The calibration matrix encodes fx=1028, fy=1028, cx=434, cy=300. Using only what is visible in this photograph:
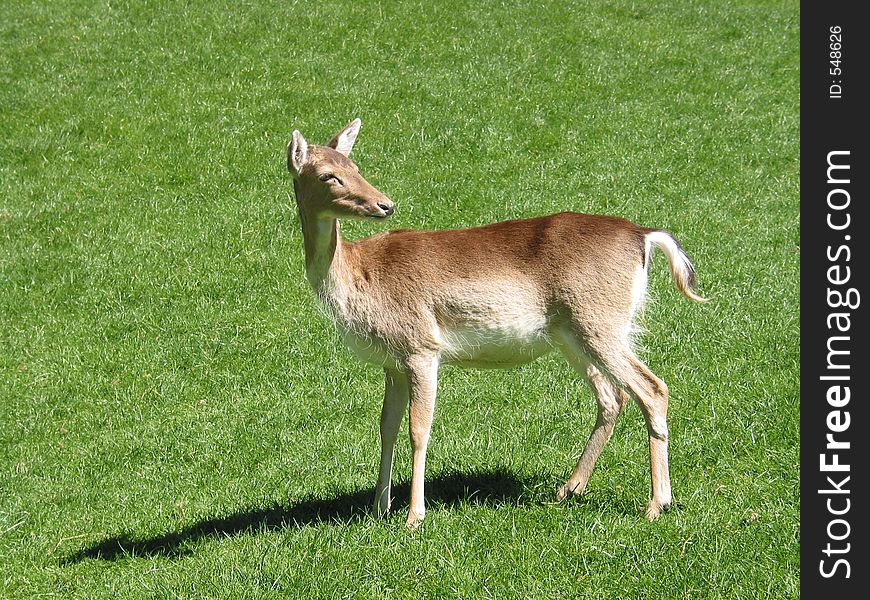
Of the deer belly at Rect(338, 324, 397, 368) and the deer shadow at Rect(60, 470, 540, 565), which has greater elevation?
the deer belly at Rect(338, 324, 397, 368)

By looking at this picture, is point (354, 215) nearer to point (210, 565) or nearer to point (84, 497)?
point (210, 565)

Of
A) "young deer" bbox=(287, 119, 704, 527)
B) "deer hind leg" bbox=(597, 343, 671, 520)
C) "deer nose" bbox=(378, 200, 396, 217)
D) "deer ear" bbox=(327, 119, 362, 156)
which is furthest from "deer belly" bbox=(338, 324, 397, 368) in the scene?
"deer hind leg" bbox=(597, 343, 671, 520)

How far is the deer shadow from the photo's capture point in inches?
221

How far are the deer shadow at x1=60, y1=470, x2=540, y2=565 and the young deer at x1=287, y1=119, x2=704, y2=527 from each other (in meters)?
0.55

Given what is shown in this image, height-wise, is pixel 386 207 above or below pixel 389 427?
above

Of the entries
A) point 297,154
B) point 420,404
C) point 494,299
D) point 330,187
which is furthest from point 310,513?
point 297,154

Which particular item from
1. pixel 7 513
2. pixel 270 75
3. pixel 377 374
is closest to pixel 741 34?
pixel 270 75

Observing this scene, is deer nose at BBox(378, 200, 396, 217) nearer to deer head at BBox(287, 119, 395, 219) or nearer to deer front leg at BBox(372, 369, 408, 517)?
deer head at BBox(287, 119, 395, 219)

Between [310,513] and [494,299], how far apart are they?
5.38 ft

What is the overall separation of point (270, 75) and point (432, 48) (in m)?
2.45

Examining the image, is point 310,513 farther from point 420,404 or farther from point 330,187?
point 330,187

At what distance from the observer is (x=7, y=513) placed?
6.31 meters

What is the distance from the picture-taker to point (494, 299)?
17.6 ft

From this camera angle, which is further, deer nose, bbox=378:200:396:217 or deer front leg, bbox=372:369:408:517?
deer front leg, bbox=372:369:408:517
